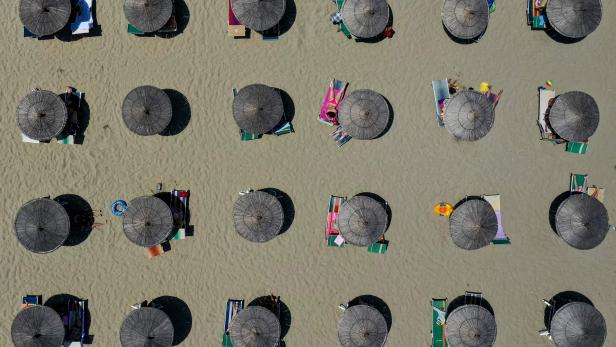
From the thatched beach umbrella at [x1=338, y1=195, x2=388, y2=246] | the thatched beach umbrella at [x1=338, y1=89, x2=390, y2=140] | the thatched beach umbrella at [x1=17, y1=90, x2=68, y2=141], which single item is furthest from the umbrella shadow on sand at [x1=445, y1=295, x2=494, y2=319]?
the thatched beach umbrella at [x1=17, y1=90, x2=68, y2=141]

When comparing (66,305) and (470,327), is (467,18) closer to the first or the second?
(470,327)

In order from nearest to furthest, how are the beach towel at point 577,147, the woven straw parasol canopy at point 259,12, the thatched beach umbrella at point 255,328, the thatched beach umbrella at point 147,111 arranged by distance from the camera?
the thatched beach umbrella at point 255,328
the thatched beach umbrella at point 147,111
the woven straw parasol canopy at point 259,12
the beach towel at point 577,147

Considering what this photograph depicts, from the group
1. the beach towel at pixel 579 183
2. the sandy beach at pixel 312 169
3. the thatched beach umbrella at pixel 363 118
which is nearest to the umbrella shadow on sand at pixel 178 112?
the sandy beach at pixel 312 169

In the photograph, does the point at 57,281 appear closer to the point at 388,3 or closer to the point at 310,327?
the point at 310,327

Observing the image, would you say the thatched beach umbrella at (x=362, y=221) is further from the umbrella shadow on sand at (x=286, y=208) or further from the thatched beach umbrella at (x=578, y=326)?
the thatched beach umbrella at (x=578, y=326)

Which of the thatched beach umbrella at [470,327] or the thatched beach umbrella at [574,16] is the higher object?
the thatched beach umbrella at [574,16]

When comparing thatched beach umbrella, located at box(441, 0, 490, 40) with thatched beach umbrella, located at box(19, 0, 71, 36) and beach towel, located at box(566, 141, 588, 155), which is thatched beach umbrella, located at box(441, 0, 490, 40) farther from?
thatched beach umbrella, located at box(19, 0, 71, 36)

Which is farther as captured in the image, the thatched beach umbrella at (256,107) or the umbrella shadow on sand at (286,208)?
the umbrella shadow on sand at (286,208)
